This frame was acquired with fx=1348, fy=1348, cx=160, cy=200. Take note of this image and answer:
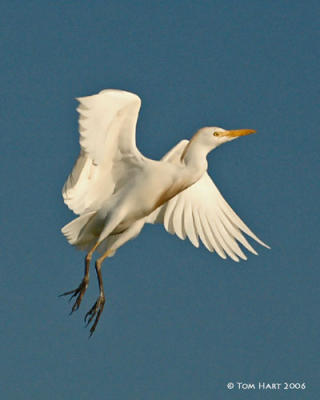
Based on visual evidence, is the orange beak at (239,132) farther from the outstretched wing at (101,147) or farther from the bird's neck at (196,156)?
the outstretched wing at (101,147)

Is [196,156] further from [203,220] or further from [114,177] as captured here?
[203,220]

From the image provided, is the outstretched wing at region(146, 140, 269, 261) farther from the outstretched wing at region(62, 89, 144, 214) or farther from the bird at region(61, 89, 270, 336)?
the outstretched wing at region(62, 89, 144, 214)

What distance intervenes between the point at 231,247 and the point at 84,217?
3.29m

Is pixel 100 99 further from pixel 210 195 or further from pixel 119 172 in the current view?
pixel 210 195

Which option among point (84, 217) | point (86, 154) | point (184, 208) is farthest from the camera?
point (184, 208)

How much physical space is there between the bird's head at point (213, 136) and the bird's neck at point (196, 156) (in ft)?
0.30

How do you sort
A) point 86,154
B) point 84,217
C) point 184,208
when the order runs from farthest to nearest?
point 184,208 < point 84,217 < point 86,154

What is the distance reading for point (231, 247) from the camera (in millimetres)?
27062

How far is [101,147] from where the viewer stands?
24.0 m

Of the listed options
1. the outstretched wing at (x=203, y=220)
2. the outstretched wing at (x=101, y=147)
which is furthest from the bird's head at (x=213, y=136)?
the outstretched wing at (x=203, y=220)

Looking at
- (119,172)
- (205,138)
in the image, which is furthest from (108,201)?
(205,138)

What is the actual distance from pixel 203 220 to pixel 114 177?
2.84 metres

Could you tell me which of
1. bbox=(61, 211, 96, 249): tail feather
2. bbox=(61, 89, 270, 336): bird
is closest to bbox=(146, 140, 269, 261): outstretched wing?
bbox=(61, 89, 270, 336): bird

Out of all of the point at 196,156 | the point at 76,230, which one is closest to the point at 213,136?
the point at 196,156
